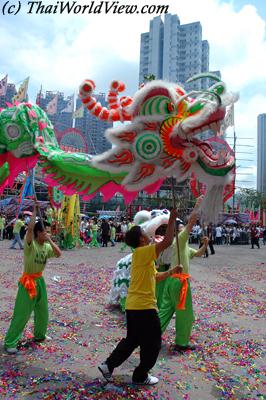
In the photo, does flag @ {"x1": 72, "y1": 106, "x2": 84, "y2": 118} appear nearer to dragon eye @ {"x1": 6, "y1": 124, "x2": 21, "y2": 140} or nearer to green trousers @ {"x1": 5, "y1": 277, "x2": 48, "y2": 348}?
dragon eye @ {"x1": 6, "y1": 124, "x2": 21, "y2": 140}

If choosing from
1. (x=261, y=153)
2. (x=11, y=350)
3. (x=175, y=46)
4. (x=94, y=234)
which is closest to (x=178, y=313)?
(x=11, y=350)

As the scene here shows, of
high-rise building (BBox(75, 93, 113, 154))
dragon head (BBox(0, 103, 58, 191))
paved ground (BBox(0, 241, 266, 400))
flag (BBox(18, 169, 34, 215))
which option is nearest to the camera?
paved ground (BBox(0, 241, 266, 400))

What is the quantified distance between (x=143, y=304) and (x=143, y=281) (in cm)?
19

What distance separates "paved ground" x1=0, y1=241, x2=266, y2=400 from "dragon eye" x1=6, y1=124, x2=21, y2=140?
7.48 feet

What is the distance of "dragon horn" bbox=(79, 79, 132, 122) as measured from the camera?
337 centimetres

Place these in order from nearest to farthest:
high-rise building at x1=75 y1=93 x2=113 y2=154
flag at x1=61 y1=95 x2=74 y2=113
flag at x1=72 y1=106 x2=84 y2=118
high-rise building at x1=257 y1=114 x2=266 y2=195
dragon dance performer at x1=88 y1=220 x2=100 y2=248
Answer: high-rise building at x1=75 y1=93 x2=113 y2=154 → flag at x1=72 y1=106 x2=84 y2=118 → dragon dance performer at x1=88 y1=220 x2=100 y2=248 → flag at x1=61 y1=95 x2=74 y2=113 → high-rise building at x1=257 y1=114 x2=266 y2=195

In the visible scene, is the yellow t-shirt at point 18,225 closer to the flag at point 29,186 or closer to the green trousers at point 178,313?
the flag at point 29,186

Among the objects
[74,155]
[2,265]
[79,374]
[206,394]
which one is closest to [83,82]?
[74,155]

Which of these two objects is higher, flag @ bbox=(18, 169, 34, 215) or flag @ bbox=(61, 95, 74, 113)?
flag @ bbox=(61, 95, 74, 113)

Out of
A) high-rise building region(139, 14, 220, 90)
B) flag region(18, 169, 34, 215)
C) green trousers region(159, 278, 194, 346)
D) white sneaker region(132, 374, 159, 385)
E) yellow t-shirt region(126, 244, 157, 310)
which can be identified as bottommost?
white sneaker region(132, 374, 159, 385)

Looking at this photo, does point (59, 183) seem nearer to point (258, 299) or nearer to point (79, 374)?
point (79, 374)

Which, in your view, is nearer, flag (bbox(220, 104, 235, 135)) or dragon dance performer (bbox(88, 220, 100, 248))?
flag (bbox(220, 104, 235, 135))

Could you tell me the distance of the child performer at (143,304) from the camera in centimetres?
317

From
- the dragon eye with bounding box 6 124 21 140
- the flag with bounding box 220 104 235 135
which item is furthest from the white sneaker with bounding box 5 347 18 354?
the flag with bounding box 220 104 235 135
